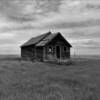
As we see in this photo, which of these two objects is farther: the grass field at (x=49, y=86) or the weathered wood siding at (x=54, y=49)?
the weathered wood siding at (x=54, y=49)

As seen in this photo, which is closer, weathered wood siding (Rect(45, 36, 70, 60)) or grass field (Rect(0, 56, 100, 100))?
grass field (Rect(0, 56, 100, 100))

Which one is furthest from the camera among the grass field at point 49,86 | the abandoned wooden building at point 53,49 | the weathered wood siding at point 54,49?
the weathered wood siding at point 54,49

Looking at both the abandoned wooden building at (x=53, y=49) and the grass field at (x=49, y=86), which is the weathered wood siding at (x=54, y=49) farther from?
the grass field at (x=49, y=86)

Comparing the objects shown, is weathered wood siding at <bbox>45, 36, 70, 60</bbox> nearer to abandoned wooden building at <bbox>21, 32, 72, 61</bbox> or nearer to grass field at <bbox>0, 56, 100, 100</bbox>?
abandoned wooden building at <bbox>21, 32, 72, 61</bbox>

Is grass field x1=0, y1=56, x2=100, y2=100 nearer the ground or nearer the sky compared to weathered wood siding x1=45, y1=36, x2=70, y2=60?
nearer the ground

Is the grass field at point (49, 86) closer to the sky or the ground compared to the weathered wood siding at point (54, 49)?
closer to the ground

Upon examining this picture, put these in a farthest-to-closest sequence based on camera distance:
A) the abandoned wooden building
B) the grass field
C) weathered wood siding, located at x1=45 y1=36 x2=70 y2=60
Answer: weathered wood siding, located at x1=45 y1=36 x2=70 y2=60 → the abandoned wooden building → the grass field

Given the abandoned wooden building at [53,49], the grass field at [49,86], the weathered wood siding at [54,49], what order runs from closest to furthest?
the grass field at [49,86] < the abandoned wooden building at [53,49] < the weathered wood siding at [54,49]

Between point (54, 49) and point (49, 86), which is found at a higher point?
point (54, 49)

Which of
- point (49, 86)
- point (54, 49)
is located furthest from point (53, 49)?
point (49, 86)

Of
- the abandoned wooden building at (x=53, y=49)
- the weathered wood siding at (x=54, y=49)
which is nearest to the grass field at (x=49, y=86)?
the abandoned wooden building at (x=53, y=49)

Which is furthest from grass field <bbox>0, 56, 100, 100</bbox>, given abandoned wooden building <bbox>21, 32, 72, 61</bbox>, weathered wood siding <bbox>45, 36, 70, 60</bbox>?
weathered wood siding <bbox>45, 36, 70, 60</bbox>

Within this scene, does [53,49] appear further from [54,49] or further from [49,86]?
[49,86]

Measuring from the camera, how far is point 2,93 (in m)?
6.25
